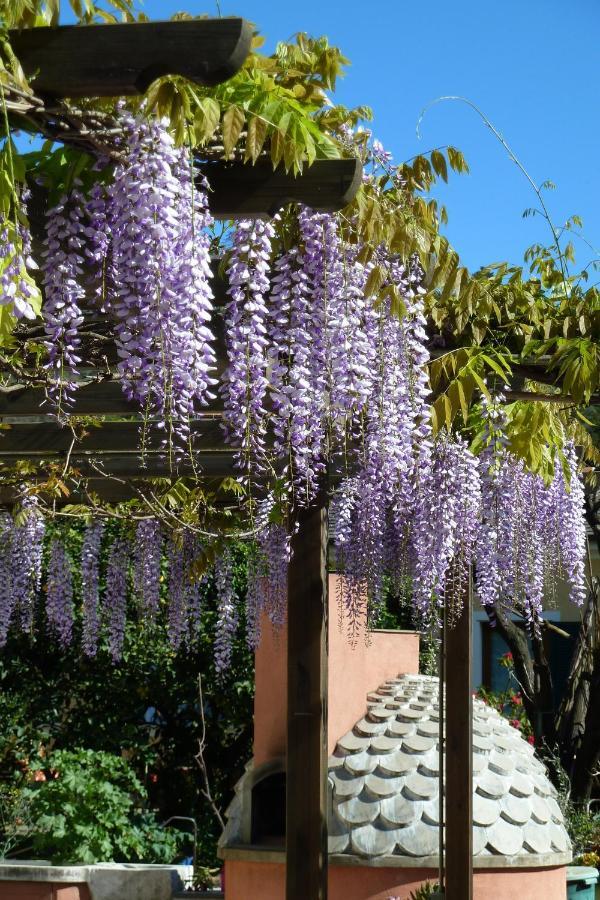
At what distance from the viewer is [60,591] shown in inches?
299

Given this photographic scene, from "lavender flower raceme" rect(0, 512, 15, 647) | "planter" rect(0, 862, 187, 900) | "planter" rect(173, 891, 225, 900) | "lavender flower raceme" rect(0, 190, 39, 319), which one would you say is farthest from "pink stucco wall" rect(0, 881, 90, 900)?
"lavender flower raceme" rect(0, 190, 39, 319)

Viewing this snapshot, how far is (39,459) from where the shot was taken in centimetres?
574

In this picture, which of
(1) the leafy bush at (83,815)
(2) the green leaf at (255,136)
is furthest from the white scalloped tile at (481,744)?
(2) the green leaf at (255,136)

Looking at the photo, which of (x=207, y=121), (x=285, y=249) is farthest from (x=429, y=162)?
(x=207, y=121)

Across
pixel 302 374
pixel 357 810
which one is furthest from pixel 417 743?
pixel 302 374

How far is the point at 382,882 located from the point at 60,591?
10.7ft

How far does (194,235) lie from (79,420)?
2.28m

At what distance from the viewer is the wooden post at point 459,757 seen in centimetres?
468

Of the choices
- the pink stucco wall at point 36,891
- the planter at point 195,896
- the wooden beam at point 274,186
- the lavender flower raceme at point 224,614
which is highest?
the wooden beam at point 274,186

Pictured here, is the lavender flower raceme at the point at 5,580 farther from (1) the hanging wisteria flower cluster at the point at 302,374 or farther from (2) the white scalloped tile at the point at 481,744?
(2) the white scalloped tile at the point at 481,744

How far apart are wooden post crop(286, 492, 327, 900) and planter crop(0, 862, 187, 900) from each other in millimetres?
2014

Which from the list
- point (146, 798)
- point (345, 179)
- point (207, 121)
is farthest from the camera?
point (146, 798)

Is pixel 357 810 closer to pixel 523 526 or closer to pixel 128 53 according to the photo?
pixel 523 526

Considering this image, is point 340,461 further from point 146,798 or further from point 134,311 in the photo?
point 146,798
